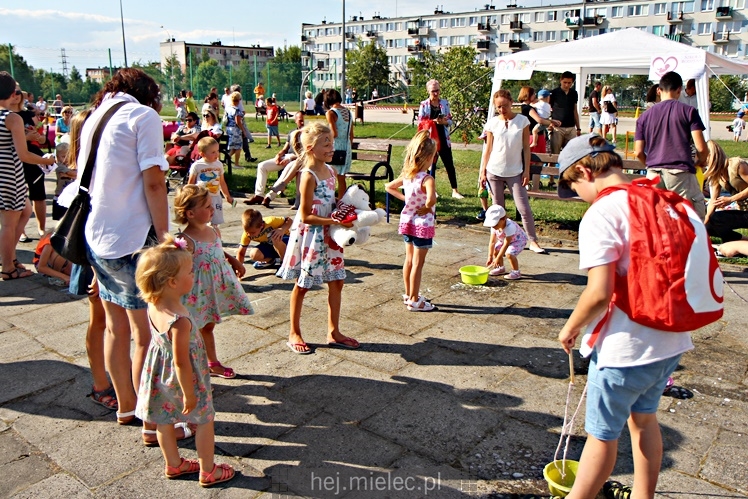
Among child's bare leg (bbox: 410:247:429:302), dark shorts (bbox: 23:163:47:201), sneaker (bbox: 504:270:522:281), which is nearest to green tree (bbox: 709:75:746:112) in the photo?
sneaker (bbox: 504:270:522:281)

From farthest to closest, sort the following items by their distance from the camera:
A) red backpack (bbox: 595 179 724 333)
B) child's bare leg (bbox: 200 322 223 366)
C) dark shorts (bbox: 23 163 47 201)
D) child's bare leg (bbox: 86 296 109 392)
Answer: dark shorts (bbox: 23 163 47 201) → child's bare leg (bbox: 200 322 223 366) → child's bare leg (bbox: 86 296 109 392) → red backpack (bbox: 595 179 724 333)

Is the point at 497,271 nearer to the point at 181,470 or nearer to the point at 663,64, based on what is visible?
the point at 181,470

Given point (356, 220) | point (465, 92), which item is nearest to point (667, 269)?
point (356, 220)

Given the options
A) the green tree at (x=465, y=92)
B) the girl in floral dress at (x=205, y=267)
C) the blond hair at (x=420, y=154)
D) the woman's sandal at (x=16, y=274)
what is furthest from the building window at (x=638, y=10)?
the girl in floral dress at (x=205, y=267)

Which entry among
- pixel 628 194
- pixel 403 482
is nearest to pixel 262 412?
pixel 403 482

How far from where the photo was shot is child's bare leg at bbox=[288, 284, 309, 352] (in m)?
4.60

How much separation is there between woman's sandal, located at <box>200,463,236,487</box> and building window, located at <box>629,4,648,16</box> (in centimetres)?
9719

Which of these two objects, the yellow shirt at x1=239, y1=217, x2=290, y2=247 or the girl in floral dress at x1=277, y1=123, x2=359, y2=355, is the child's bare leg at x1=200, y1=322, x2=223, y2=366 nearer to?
the girl in floral dress at x1=277, y1=123, x2=359, y2=355

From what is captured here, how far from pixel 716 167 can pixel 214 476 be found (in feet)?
19.0

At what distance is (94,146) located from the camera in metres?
3.18

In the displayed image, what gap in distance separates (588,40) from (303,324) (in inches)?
355

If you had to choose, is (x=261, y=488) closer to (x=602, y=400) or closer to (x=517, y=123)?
(x=602, y=400)

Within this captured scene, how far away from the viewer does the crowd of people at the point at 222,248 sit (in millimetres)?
2457

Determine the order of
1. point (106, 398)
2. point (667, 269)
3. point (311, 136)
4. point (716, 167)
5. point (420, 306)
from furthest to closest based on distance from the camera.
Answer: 1. point (716, 167)
2. point (420, 306)
3. point (311, 136)
4. point (106, 398)
5. point (667, 269)
